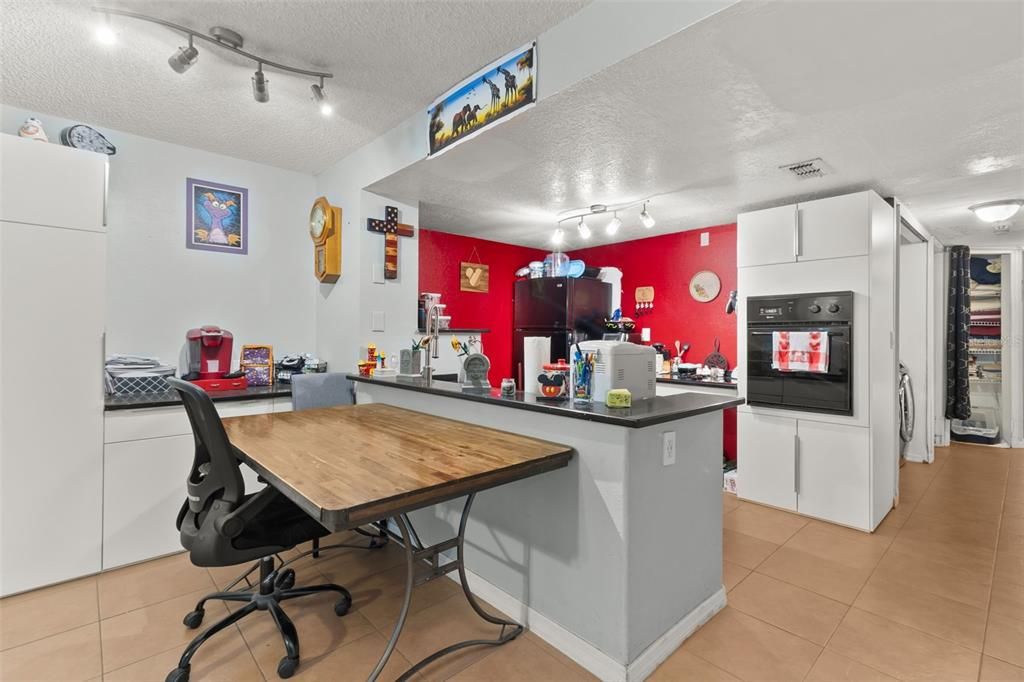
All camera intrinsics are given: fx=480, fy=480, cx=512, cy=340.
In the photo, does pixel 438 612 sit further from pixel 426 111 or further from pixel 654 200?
pixel 654 200

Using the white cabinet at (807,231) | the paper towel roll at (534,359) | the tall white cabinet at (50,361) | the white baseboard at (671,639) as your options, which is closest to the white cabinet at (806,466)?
the white cabinet at (807,231)

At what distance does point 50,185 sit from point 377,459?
2306mm

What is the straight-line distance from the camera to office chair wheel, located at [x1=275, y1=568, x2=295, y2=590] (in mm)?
2311

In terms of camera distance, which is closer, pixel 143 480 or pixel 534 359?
pixel 534 359

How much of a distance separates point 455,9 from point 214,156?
250 cm

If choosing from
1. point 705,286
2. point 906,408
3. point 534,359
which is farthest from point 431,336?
point 906,408

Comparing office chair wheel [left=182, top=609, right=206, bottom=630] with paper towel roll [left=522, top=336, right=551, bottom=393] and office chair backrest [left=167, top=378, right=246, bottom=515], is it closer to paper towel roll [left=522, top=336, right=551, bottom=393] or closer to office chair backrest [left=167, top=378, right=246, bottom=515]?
office chair backrest [left=167, top=378, right=246, bottom=515]

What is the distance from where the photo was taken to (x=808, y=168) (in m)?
2.97

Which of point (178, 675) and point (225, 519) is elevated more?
point (225, 519)

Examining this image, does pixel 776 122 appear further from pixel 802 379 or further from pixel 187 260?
pixel 187 260

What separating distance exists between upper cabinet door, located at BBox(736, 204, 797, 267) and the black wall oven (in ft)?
1.03

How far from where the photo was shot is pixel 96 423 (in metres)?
2.57

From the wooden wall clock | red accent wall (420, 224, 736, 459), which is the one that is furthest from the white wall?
red accent wall (420, 224, 736, 459)

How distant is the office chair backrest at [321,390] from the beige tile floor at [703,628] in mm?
1012
